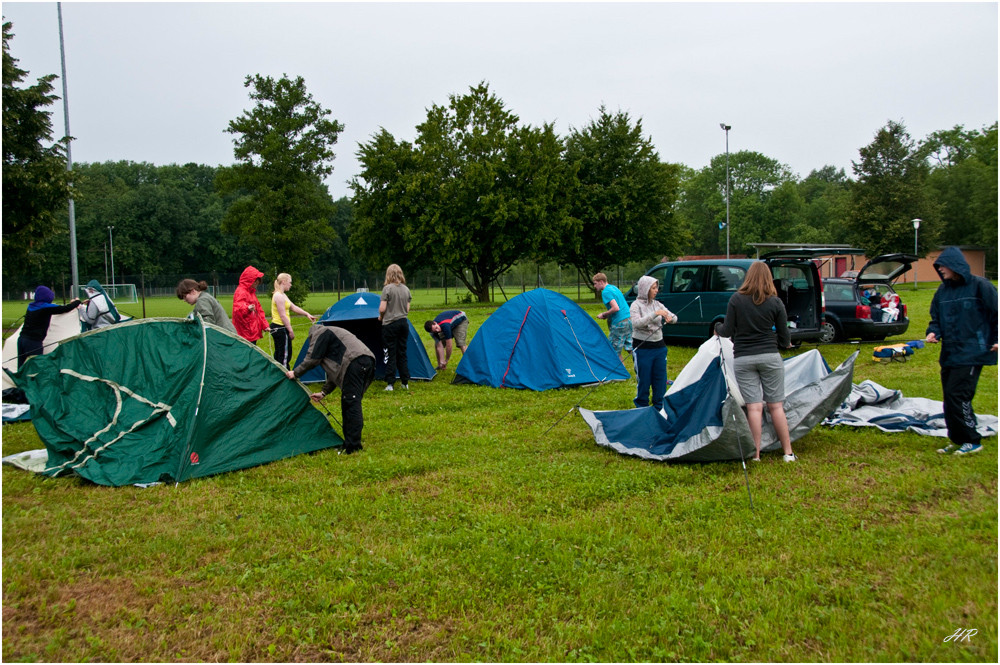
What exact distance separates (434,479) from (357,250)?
2788 cm

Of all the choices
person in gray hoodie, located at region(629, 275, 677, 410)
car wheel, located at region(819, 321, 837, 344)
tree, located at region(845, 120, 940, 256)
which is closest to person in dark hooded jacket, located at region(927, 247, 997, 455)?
person in gray hoodie, located at region(629, 275, 677, 410)

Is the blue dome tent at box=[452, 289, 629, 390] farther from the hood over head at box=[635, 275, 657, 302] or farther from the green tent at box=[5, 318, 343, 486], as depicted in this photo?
the green tent at box=[5, 318, 343, 486]

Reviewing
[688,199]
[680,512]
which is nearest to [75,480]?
[680,512]

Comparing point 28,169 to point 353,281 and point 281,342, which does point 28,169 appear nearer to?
point 281,342

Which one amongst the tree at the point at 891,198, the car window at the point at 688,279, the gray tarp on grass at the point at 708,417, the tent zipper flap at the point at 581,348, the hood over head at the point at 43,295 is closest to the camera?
the gray tarp on grass at the point at 708,417

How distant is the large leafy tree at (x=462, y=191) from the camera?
30250mm

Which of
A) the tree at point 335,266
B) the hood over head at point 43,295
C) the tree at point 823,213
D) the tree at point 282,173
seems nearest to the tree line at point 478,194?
the tree at point 282,173

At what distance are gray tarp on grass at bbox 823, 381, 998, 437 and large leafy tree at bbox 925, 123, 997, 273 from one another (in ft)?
143

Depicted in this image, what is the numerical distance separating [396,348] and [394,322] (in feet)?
1.27

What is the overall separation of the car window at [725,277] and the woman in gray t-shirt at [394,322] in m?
5.94

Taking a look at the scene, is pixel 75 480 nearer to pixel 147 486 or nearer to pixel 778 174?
pixel 147 486

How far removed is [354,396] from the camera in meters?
6.36

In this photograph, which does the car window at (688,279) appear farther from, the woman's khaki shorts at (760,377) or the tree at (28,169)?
the tree at (28,169)

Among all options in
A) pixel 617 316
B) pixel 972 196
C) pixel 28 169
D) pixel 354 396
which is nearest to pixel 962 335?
pixel 617 316
